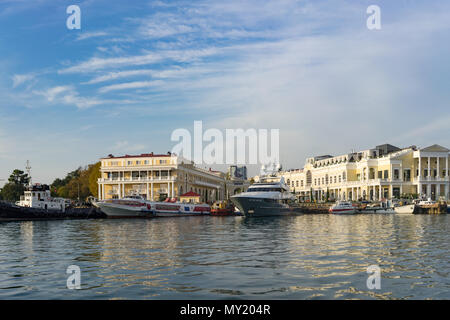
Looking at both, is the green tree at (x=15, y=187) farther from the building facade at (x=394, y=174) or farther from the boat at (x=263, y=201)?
the building facade at (x=394, y=174)

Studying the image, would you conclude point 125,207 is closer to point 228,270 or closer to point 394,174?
point 228,270

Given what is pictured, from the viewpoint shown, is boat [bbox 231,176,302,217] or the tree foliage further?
the tree foliage

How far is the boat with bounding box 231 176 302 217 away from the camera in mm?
60094

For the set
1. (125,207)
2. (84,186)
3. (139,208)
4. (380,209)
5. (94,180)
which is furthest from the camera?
(84,186)

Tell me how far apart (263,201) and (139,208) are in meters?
19.4

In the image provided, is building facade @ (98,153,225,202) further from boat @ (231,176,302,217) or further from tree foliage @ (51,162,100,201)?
boat @ (231,176,302,217)

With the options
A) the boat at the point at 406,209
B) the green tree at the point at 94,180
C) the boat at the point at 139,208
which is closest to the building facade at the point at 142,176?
the green tree at the point at 94,180

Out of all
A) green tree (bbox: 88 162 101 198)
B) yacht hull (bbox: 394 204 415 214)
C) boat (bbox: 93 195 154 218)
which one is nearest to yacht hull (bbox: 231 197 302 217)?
boat (bbox: 93 195 154 218)

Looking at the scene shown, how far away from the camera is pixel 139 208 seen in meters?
67.1

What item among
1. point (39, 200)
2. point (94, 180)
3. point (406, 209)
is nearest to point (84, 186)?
point (94, 180)

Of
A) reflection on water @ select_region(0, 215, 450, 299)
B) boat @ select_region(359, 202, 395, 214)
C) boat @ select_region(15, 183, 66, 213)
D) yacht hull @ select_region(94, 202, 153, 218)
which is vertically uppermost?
boat @ select_region(15, 183, 66, 213)

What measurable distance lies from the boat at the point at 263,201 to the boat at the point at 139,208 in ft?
48.4

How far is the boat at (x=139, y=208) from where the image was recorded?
6471cm

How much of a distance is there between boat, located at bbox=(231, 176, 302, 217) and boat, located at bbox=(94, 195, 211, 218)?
48.4ft
